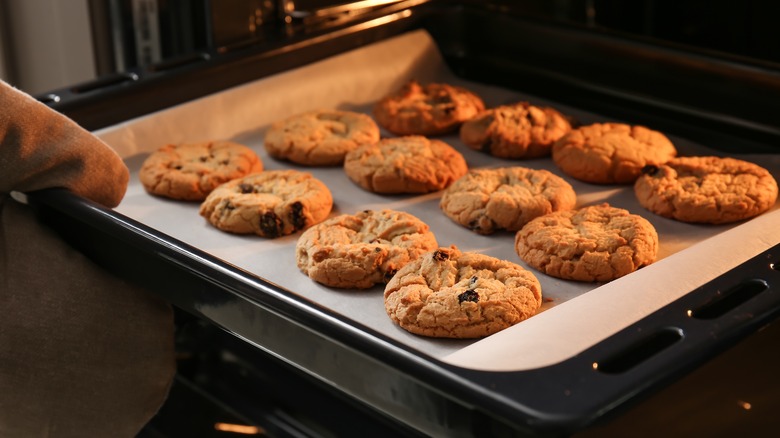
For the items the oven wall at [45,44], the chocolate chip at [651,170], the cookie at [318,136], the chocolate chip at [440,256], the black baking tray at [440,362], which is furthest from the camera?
the oven wall at [45,44]

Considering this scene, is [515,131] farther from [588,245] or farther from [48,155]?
[48,155]

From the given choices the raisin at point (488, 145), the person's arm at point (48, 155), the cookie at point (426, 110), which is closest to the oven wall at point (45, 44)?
the cookie at point (426, 110)

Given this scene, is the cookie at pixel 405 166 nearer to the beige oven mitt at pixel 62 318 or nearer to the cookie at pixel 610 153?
the cookie at pixel 610 153

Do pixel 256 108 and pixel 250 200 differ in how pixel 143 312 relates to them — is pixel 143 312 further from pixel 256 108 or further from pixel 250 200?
pixel 256 108

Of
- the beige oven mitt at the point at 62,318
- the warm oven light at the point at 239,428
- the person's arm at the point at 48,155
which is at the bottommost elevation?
Result: the warm oven light at the point at 239,428

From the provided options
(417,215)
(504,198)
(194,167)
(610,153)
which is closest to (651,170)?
(610,153)
